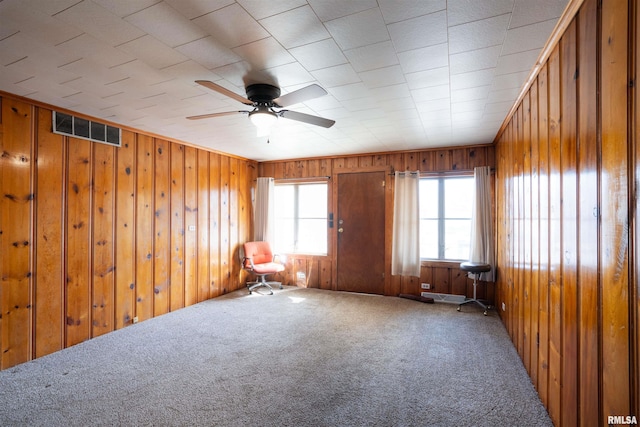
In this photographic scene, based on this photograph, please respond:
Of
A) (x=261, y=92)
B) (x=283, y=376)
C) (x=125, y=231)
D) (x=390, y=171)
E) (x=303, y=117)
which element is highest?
(x=261, y=92)

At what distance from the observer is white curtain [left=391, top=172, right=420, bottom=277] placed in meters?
4.92

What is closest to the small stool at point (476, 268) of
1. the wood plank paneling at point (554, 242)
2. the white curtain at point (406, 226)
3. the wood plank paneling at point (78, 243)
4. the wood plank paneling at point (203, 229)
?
the white curtain at point (406, 226)

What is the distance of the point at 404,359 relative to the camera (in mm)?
2824

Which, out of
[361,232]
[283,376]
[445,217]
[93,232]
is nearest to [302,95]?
[283,376]

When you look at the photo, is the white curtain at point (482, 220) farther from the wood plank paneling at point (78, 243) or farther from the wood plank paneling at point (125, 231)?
the wood plank paneling at point (78, 243)

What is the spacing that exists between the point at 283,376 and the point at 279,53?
2484mm

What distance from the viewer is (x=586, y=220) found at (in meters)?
1.47

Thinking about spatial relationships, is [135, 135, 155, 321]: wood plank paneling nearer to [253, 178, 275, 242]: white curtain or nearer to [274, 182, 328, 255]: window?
[253, 178, 275, 242]: white curtain

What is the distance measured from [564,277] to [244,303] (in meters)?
4.05

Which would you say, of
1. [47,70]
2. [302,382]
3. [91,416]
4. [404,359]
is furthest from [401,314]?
[47,70]

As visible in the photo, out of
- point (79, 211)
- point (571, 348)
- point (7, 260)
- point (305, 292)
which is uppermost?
point (79, 211)

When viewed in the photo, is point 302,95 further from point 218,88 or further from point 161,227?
point 161,227

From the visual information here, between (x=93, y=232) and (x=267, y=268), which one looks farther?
(x=267, y=268)

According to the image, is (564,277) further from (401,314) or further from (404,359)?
(401,314)
